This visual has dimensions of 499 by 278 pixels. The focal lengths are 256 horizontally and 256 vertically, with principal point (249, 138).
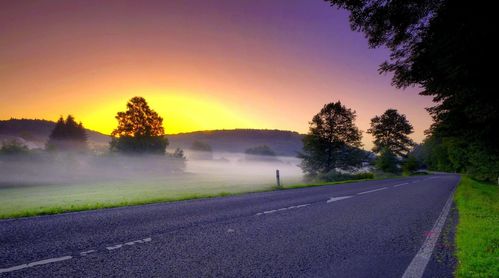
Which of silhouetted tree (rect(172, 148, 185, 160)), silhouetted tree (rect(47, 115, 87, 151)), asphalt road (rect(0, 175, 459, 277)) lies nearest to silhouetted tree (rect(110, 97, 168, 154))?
silhouetted tree (rect(172, 148, 185, 160))

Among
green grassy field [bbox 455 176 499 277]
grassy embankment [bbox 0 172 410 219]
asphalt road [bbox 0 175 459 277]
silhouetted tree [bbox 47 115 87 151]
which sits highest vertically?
silhouetted tree [bbox 47 115 87 151]

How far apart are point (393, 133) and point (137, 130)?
2466 inches

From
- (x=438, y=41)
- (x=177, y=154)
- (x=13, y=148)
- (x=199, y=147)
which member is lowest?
(x=438, y=41)

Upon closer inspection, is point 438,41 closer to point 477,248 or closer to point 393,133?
point 477,248

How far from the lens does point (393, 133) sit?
68.2 metres

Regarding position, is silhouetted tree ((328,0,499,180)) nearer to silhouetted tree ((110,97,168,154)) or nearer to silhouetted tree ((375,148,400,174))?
silhouetted tree ((110,97,168,154))

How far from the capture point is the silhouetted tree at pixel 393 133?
66919mm

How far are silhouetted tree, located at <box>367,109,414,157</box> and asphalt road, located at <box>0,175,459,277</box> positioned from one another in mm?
68361

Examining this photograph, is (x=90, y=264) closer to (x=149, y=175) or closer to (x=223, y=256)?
(x=223, y=256)

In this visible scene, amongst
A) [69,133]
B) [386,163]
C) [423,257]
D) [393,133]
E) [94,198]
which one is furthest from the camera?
[393,133]

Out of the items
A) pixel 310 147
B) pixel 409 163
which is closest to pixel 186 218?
pixel 310 147

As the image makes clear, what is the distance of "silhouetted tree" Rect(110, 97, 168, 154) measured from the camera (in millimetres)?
39031

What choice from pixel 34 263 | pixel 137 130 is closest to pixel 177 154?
pixel 137 130

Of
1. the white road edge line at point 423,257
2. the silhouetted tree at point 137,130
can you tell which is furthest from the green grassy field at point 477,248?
the silhouetted tree at point 137,130
